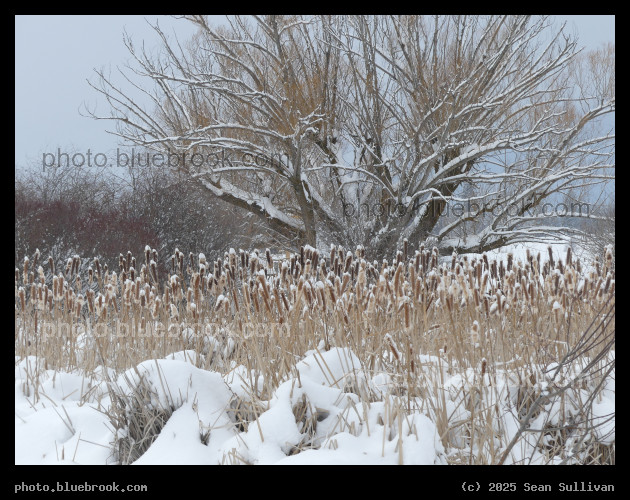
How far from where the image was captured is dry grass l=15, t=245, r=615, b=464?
2.38 metres

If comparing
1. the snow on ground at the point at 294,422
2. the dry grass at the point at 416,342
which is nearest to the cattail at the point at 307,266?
the dry grass at the point at 416,342

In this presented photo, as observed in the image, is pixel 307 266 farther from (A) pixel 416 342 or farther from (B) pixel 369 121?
(B) pixel 369 121

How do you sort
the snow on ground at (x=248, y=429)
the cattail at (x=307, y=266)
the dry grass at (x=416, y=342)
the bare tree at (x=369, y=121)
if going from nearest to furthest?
the snow on ground at (x=248, y=429), the dry grass at (x=416, y=342), the cattail at (x=307, y=266), the bare tree at (x=369, y=121)

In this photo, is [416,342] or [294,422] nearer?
[294,422]

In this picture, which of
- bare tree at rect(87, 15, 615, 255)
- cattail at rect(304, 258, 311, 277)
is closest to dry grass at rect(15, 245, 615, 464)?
cattail at rect(304, 258, 311, 277)

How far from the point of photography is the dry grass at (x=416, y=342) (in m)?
2.38

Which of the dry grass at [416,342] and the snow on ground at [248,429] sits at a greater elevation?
the dry grass at [416,342]

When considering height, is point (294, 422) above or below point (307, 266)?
below

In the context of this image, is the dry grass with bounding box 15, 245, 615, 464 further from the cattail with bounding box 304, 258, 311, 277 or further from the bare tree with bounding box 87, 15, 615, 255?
the bare tree with bounding box 87, 15, 615, 255

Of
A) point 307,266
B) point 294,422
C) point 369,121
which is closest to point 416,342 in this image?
point 294,422

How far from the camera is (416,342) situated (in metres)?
2.79

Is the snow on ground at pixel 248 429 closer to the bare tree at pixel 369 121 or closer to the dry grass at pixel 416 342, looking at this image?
the dry grass at pixel 416 342

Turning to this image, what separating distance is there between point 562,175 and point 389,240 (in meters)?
3.12

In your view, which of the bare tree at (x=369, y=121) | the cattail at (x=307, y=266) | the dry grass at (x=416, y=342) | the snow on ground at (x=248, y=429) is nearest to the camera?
the snow on ground at (x=248, y=429)
